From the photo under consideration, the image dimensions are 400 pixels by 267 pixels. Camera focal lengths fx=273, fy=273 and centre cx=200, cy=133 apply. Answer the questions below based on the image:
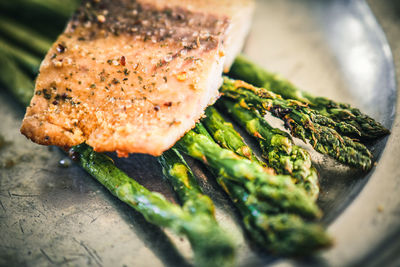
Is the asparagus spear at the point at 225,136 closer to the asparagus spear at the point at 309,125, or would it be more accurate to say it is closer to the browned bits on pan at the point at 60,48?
the asparagus spear at the point at 309,125

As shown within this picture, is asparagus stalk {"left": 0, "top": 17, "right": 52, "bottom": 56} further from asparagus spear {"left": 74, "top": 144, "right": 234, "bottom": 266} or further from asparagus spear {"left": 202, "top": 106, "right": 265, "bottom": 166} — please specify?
asparagus spear {"left": 202, "top": 106, "right": 265, "bottom": 166}

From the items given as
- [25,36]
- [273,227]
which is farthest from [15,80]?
[273,227]

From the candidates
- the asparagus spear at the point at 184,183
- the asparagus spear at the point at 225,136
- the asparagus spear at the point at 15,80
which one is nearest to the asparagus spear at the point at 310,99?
the asparagus spear at the point at 225,136

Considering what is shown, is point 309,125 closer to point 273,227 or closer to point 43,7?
point 273,227

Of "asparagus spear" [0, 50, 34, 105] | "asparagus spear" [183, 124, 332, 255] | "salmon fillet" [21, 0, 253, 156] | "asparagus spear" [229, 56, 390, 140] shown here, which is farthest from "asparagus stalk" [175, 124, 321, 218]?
"asparagus spear" [0, 50, 34, 105]

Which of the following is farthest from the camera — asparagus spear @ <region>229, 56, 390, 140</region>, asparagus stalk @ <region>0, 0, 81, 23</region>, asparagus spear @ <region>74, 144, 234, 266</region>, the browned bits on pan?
asparagus stalk @ <region>0, 0, 81, 23</region>
